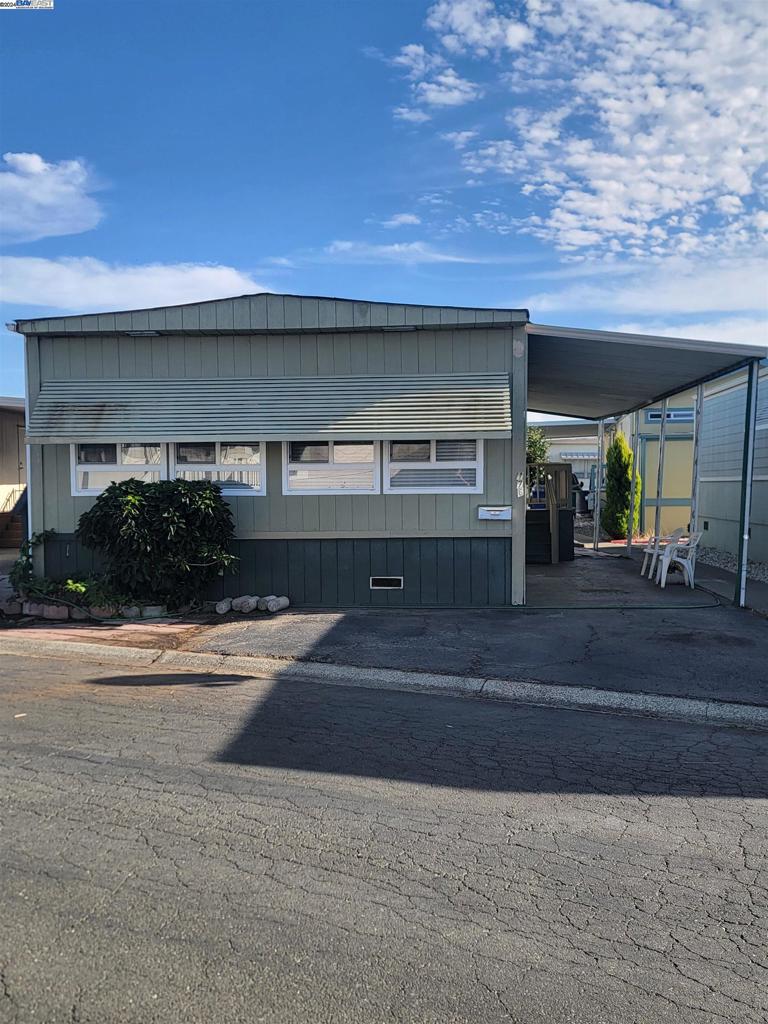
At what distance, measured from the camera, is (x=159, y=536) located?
31.2ft

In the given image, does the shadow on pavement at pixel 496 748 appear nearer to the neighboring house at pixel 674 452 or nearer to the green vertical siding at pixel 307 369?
the green vertical siding at pixel 307 369

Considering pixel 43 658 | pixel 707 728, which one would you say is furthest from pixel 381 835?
pixel 43 658

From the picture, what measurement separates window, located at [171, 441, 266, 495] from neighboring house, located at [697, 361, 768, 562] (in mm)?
8861

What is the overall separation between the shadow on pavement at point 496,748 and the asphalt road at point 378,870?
3cm

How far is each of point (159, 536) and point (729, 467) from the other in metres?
13.2

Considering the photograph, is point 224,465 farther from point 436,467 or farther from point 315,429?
point 436,467

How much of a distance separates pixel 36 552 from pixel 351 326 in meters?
5.35

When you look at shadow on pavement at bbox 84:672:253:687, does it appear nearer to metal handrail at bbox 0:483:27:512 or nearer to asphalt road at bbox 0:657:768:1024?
asphalt road at bbox 0:657:768:1024

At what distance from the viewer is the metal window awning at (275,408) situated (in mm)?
9820

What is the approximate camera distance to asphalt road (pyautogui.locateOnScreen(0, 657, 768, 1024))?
2.73 metres

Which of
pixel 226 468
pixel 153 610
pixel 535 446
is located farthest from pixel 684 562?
pixel 535 446

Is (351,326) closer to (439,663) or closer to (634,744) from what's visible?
(439,663)

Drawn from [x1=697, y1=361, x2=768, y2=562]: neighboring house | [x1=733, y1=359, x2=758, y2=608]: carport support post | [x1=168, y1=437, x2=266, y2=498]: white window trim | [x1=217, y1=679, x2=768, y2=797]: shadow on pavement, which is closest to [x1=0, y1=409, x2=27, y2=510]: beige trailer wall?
[x1=168, y1=437, x2=266, y2=498]: white window trim

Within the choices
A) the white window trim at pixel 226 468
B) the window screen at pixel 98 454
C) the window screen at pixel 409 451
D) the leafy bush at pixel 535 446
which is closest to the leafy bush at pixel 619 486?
the leafy bush at pixel 535 446
